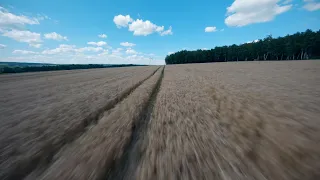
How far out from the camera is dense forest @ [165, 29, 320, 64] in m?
78.7

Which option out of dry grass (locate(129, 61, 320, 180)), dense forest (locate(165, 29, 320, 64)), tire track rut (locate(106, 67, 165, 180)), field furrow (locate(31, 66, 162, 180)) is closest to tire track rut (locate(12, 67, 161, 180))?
field furrow (locate(31, 66, 162, 180))

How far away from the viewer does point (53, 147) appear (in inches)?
154

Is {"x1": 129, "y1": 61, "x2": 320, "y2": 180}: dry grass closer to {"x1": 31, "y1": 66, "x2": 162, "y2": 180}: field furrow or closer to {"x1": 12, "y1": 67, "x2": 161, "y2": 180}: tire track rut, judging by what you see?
{"x1": 31, "y1": 66, "x2": 162, "y2": 180}: field furrow

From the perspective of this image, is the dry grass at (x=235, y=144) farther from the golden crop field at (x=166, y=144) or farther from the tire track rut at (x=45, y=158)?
the tire track rut at (x=45, y=158)

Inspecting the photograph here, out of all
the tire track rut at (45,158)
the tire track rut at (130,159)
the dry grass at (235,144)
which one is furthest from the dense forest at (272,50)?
the tire track rut at (45,158)

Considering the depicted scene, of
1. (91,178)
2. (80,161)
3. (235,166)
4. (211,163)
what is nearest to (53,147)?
(80,161)

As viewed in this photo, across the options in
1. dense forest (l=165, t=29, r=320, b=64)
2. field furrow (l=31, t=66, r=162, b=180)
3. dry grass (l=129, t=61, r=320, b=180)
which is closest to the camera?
dry grass (l=129, t=61, r=320, b=180)

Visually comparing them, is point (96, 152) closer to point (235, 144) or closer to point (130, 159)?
point (130, 159)

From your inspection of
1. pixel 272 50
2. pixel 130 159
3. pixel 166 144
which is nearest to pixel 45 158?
pixel 130 159

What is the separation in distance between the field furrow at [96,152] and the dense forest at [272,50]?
99.5 metres

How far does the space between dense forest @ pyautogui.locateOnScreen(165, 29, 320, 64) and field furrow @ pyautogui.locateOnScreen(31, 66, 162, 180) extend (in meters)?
99.5

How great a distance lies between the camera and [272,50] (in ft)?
295

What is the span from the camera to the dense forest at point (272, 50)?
78688 mm

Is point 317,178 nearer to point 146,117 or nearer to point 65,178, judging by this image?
point 65,178
